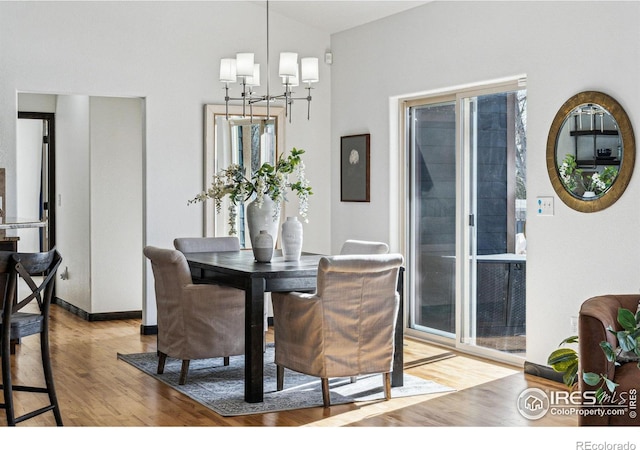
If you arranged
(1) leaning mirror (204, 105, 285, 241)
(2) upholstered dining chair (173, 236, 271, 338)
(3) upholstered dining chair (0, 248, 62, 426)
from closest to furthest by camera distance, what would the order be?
(3) upholstered dining chair (0, 248, 62, 426) → (2) upholstered dining chair (173, 236, 271, 338) → (1) leaning mirror (204, 105, 285, 241)

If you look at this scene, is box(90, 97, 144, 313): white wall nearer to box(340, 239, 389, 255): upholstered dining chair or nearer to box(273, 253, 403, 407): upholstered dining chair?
box(340, 239, 389, 255): upholstered dining chair

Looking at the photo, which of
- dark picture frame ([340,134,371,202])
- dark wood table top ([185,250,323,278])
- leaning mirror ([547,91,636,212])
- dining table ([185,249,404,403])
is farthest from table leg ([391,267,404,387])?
dark picture frame ([340,134,371,202])

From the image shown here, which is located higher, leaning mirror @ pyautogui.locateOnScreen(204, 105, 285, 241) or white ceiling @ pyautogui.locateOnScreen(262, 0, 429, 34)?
white ceiling @ pyautogui.locateOnScreen(262, 0, 429, 34)

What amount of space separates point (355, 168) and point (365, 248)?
204 centimetres

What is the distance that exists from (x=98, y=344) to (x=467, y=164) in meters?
3.31

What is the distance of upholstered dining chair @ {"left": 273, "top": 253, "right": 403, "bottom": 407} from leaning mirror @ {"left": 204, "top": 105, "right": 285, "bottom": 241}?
2770mm

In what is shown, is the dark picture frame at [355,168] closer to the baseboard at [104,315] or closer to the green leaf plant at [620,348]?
the baseboard at [104,315]

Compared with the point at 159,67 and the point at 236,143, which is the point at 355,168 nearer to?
the point at 236,143

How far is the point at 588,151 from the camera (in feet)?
17.1

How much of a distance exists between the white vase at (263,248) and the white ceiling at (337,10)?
102 inches

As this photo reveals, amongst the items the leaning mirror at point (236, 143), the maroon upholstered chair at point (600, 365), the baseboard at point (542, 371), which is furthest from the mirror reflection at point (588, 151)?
the leaning mirror at point (236, 143)

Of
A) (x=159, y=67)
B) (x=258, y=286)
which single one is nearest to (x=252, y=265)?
(x=258, y=286)

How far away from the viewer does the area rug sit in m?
4.86

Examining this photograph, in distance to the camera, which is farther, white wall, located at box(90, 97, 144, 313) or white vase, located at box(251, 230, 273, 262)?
white wall, located at box(90, 97, 144, 313)
